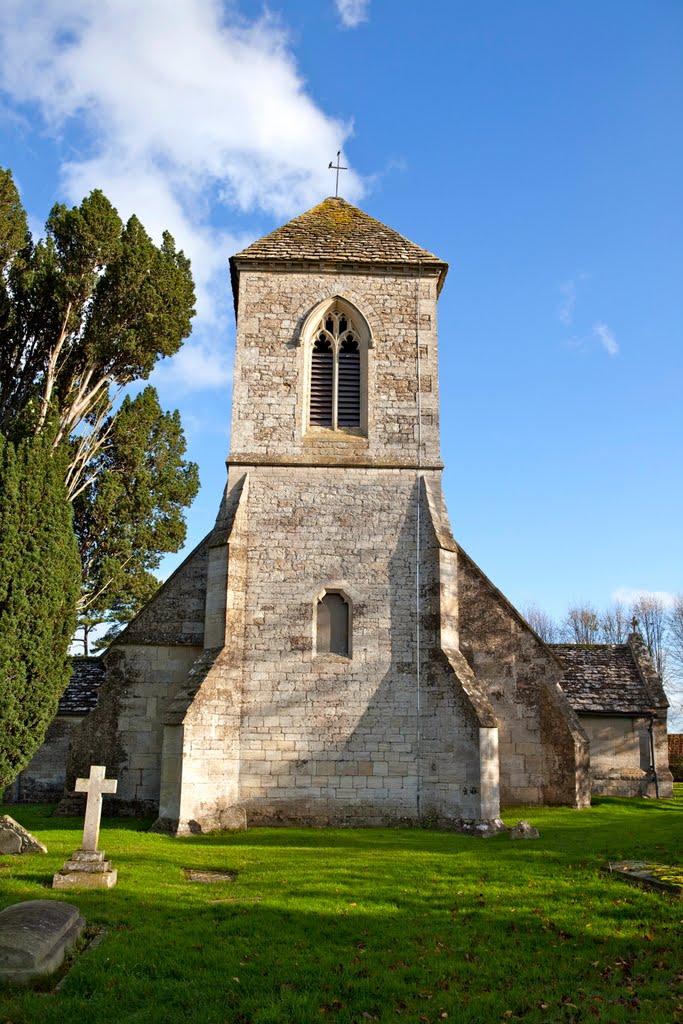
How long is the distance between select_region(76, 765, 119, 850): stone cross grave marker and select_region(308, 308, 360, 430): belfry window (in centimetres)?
928

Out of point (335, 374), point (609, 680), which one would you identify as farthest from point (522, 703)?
point (335, 374)

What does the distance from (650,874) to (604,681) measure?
14824 millimetres

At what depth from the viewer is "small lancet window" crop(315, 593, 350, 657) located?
16.0 m

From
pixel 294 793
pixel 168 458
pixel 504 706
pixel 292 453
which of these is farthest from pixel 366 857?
pixel 168 458

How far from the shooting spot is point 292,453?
17125 mm

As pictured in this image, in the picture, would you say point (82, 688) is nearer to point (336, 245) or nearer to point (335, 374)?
point (335, 374)

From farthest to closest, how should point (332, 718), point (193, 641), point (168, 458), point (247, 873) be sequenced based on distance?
point (168, 458)
point (193, 641)
point (332, 718)
point (247, 873)

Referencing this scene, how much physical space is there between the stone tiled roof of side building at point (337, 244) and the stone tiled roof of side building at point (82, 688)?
37.4 feet

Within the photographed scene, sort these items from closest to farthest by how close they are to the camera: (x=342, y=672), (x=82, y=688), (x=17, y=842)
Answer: (x=17, y=842) → (x=342, y=672) → (x=82, y=688)

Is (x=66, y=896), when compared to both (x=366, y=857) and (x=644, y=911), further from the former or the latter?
(x=644, y=911)

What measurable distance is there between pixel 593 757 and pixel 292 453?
12.6 meters

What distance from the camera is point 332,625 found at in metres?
16.1

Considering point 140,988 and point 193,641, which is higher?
point 193,641

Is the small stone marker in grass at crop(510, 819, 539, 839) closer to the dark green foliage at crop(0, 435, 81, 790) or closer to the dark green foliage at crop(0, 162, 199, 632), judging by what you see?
the dark green foliage at crop(0, 435, 81, 790)
